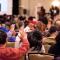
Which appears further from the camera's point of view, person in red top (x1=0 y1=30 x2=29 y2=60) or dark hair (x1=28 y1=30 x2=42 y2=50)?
dark hair (x1=28 y1=30 x2=42 y2=50)

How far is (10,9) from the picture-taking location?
58.7ft

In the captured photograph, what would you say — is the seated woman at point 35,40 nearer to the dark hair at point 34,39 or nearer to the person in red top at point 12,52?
the dark hair at point 34,39

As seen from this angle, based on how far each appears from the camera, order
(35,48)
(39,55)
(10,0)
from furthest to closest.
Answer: (10,0) → (35,48) → (39,55)

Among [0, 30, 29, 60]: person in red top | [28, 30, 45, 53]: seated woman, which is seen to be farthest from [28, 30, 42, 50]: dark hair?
[0, 30, 29, 60]: person in red top

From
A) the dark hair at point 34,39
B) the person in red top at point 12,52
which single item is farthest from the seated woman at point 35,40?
the person in red top at point 12,52

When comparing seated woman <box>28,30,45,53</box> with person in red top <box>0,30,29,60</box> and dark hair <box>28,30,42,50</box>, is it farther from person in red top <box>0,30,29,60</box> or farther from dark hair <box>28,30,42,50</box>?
person in red top <box>0,30,29,60</box>

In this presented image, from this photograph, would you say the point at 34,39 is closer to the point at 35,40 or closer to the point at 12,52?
the point at 35,40

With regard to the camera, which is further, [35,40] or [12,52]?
[35,40]

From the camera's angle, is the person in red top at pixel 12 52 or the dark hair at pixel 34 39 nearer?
the person in red top at pixel 12 52

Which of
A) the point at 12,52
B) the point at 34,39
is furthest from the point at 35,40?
the point at 12,52

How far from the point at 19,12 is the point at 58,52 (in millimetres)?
15375

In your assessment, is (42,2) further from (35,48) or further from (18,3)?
(35,48)

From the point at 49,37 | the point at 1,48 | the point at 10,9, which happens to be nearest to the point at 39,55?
the point at 1,48

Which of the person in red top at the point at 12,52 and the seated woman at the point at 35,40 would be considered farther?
the seated woman at the point at 35,40
